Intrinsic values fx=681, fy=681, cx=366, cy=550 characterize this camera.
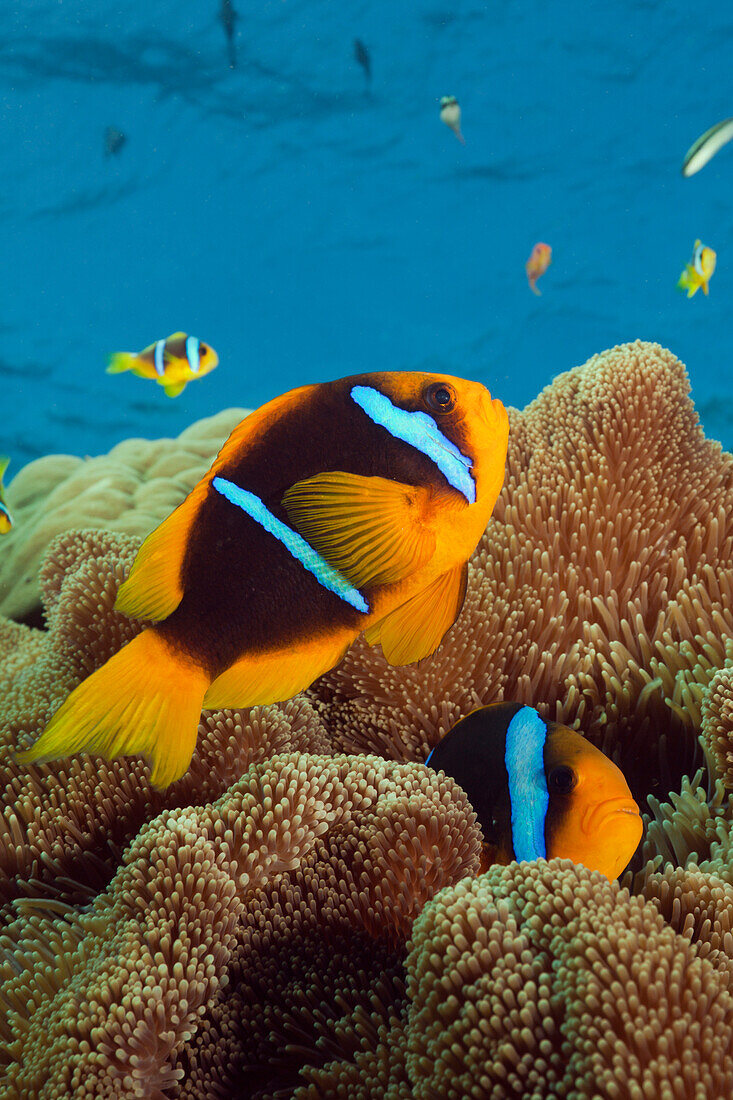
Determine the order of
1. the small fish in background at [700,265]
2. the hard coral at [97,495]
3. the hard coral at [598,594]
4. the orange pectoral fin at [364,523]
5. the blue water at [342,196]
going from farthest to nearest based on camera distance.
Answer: the blue water at [342,196]
the small fish in background at [700,265]
the hard coral at [97,495]
the hard coral at [598,594]
the orange pectoral fin at [364,523]

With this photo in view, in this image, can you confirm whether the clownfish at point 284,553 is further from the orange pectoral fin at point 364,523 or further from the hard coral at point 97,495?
the hard coral at point 97,495

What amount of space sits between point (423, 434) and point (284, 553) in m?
0.23

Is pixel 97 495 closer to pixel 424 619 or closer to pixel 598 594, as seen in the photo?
pixel 598 594

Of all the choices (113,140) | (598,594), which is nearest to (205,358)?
(598,594)

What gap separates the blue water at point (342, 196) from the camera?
1270 cm

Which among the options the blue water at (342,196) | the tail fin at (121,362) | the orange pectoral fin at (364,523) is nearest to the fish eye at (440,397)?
the orange pectoral fin at (364,523)

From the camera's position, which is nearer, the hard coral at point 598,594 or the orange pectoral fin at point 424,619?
the orange pectoral fin at point 424,619

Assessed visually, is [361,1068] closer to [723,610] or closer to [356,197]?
[723,610]

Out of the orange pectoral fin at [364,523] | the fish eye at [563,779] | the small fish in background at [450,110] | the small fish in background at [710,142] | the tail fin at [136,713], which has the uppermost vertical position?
the small fish in background at [450,110]

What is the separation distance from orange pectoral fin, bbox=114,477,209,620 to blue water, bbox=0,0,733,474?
13.9m

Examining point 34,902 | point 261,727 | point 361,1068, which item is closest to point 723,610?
point 261,727

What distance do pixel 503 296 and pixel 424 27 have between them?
7753 millimetres

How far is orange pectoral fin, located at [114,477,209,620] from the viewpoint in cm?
88

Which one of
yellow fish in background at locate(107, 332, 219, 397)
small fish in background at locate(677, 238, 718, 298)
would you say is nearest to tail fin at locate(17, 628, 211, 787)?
yellow fish in background at locate(107, 332, 219, 397)
